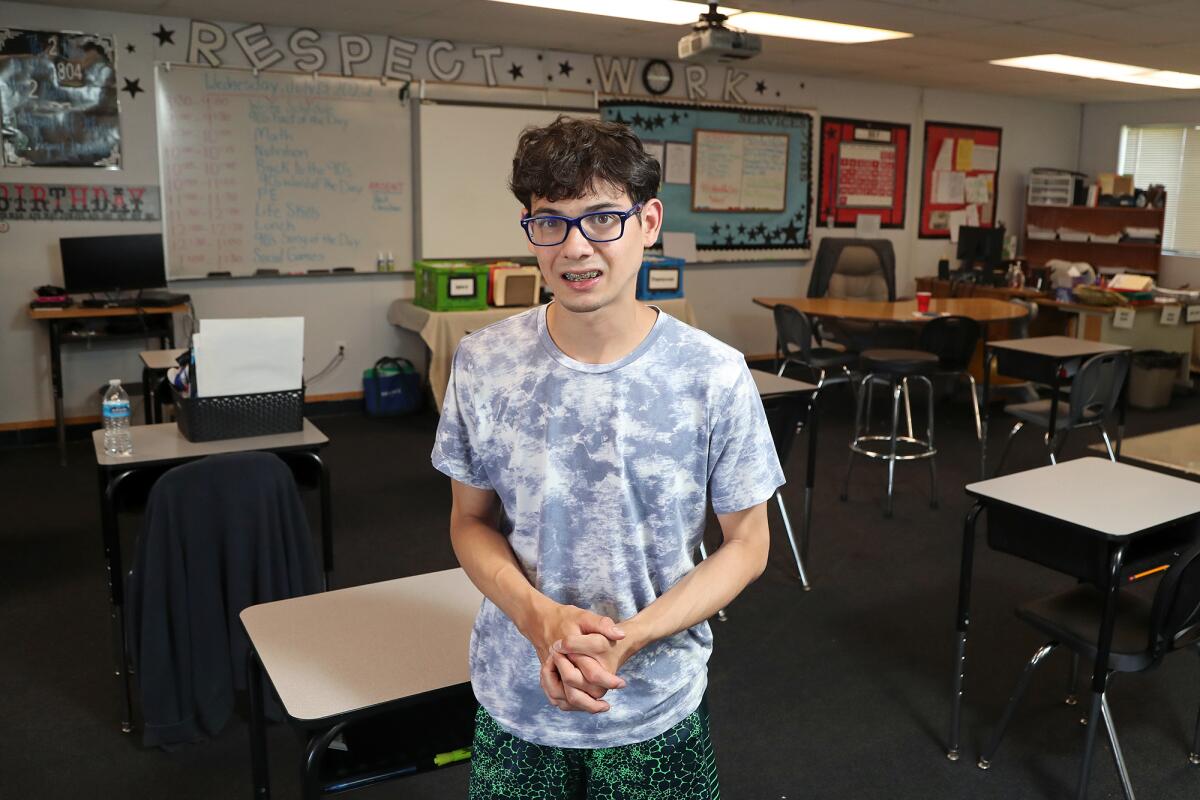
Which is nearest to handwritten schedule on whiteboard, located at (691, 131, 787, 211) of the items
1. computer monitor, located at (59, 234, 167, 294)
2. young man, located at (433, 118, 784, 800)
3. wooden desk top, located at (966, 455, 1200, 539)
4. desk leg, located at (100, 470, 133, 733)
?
computer monitor, located at (59, 234, 167, 294)

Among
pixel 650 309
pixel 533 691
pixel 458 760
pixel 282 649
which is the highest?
pixel 650 309

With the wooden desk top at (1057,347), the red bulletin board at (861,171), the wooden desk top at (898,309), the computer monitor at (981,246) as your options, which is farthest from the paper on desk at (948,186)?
the wooden desk top at (1057,347)

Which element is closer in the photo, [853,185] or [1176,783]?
[1176,783]

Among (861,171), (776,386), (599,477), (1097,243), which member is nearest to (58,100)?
(776,386)

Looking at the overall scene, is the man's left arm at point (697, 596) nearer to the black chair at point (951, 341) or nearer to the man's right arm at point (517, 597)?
the man's right arm at point (517, 597)

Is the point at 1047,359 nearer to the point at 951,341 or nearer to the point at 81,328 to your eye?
the point at 951,341

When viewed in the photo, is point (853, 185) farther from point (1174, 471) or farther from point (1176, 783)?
point (1176, 783)

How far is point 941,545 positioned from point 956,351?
150 centimetres

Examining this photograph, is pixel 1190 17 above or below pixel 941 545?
above

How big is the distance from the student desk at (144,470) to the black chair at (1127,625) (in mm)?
1851

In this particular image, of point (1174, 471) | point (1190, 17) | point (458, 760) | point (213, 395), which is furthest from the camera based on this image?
point (1190, 17)

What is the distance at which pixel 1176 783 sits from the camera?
246cm

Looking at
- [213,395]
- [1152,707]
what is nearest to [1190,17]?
[1152,707]

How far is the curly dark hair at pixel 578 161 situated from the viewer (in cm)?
114
